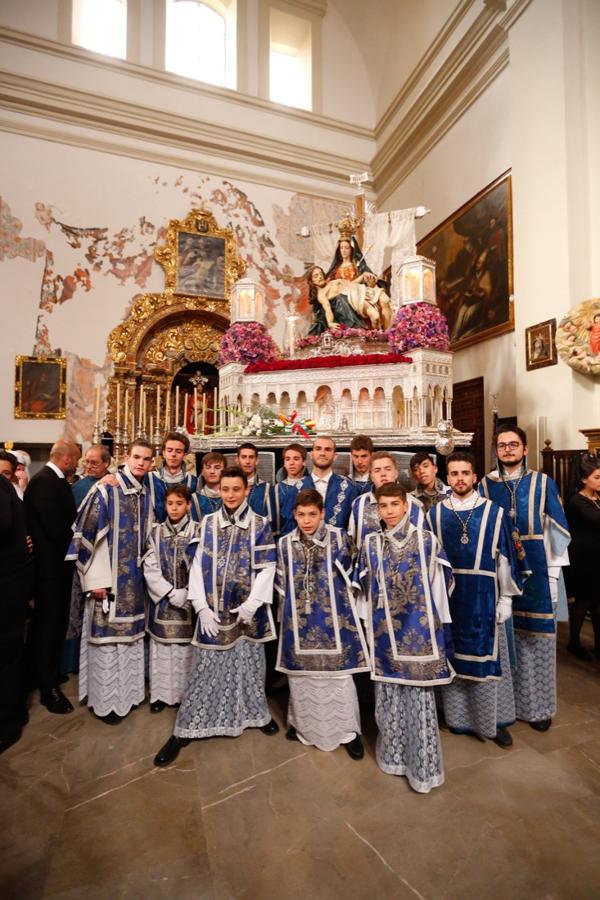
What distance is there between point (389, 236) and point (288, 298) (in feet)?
13.0

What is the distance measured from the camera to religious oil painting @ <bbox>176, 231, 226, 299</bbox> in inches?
435

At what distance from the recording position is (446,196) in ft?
32.6

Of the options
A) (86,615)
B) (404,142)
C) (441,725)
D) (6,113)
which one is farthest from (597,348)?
(6,113)

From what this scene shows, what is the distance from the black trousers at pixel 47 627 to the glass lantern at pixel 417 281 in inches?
216

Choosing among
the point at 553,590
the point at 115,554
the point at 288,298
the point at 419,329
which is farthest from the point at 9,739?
the point at 288,298

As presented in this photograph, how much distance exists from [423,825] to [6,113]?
13.1 m

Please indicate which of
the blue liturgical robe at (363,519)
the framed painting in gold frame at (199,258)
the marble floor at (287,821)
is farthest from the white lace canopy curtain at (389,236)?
the marble floor at (287,821)

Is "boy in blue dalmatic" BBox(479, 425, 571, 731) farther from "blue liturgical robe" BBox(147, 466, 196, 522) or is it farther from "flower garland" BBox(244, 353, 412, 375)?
"flower garland" BBox(244, 353, 412, 375)

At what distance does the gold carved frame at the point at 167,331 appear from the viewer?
10438 millimetres

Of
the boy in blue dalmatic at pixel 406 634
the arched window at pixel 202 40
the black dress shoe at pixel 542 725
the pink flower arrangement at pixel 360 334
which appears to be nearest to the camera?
the boy in blue dalmatic at pixel 406 634

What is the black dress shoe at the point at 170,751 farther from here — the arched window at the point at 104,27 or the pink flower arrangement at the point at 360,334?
the arched window at the point at 104,27

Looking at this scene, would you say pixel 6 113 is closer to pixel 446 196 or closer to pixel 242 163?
pixel 242 163

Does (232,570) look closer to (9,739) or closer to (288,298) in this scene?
(9,739)

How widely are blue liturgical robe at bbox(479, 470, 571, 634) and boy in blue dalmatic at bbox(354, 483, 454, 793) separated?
855 mm
